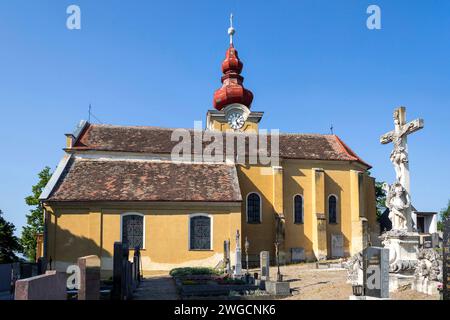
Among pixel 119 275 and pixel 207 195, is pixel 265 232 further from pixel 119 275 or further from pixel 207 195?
pixel 119 275

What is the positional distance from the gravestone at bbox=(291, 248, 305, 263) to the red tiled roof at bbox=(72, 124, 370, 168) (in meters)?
6.73

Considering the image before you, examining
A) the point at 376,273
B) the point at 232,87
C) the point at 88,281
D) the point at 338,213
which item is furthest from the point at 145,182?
the point at 376,273

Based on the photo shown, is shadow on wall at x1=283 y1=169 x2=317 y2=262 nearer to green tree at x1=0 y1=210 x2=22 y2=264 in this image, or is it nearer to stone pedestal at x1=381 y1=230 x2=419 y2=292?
stone pedestal at x1=381 y1=230 x2=419 y2=292

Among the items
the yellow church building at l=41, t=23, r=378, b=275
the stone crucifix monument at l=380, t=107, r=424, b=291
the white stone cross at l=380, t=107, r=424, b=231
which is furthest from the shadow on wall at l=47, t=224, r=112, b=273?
the white stone cross at l=380, t=107, r=424, b=231

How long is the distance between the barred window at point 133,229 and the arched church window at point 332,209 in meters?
14.3

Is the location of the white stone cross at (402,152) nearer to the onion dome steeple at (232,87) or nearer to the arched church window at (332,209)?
the arched church window at (332,209)

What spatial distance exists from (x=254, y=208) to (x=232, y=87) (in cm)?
1132

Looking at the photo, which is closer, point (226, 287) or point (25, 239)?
point (226, 287)

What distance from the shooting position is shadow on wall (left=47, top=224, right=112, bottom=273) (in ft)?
85.5

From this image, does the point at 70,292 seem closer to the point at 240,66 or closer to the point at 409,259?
the point at 409,259

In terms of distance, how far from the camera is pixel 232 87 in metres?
37.8
